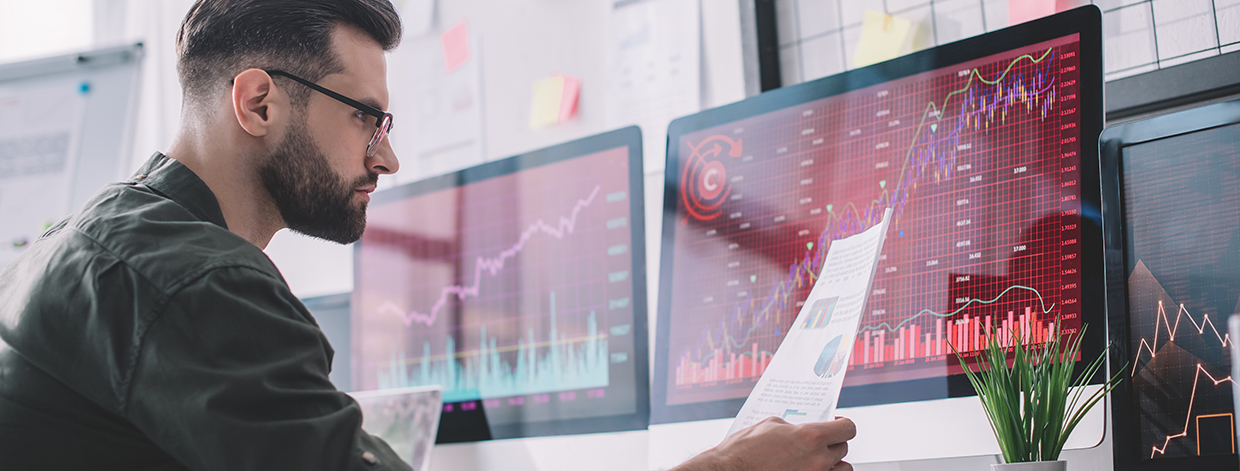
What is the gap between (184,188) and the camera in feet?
2.71

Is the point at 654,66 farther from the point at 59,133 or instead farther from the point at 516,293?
the point at 59,133

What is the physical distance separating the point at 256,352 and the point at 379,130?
0.40m

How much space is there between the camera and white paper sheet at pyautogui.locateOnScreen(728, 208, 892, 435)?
73 centimetres

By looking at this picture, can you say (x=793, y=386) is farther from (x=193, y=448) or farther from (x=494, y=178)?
(x=494, y=178)

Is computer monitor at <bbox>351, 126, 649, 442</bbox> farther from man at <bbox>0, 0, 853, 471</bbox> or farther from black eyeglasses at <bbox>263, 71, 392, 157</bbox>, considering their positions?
man at <bbox>0, 0, 853, 471</bbox>

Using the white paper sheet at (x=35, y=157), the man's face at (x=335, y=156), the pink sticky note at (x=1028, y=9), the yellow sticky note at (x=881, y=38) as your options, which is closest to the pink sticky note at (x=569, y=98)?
the yellow sticky note at (x=881, y=38)

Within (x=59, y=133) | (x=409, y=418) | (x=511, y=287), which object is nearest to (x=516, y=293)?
(x=511, y=287)

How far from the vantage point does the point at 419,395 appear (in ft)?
4.38

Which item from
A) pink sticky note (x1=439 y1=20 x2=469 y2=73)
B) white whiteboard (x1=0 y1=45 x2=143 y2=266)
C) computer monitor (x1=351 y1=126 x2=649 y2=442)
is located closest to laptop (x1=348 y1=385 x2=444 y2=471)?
computer monitor (x1=351 y1=126 x2=649 y2=442)

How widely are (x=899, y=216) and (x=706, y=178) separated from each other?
27 cm

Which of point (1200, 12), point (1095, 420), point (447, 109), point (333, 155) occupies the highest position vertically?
point (447, 109)

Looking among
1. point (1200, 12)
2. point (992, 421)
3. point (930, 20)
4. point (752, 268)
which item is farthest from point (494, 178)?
point (1200, 12)

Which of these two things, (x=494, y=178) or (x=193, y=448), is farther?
(x=494, y=178)

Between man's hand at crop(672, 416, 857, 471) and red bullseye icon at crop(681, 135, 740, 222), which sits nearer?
man's hand at crop(672, 416, 857, 471)
